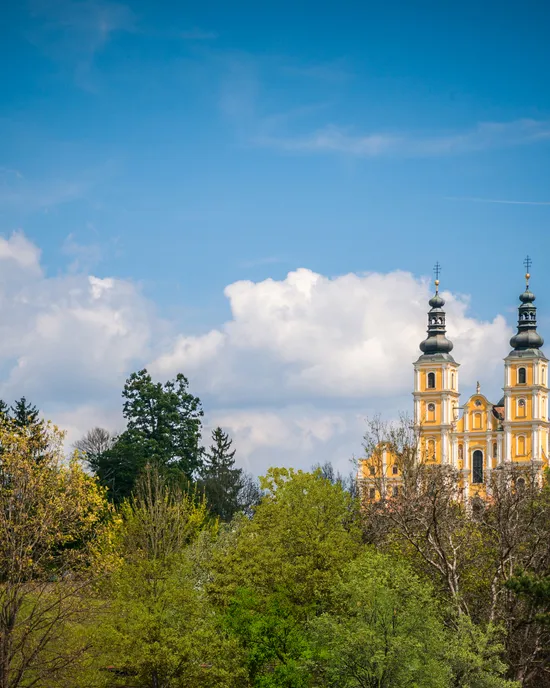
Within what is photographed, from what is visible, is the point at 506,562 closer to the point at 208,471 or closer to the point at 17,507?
the point at 17,507

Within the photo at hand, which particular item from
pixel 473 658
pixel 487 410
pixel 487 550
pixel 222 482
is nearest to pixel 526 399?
pixel 487 410

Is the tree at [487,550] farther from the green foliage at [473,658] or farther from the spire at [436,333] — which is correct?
the spire at [436,333]

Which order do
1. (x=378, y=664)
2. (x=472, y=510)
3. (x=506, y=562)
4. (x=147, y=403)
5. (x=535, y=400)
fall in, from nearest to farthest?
(x=378, y=664) → (x=506, y=562) → (x=472, y=510) → (x=147, y=403) → (x=535, y=400)

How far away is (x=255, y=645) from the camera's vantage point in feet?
105

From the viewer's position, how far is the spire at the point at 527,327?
375 feet

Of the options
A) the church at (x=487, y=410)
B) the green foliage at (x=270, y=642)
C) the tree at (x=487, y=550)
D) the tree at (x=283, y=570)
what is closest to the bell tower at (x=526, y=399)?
the church at (x=487, y=410)

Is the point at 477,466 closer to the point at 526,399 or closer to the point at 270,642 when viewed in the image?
the point at 526,399

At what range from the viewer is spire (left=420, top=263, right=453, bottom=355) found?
11825cm

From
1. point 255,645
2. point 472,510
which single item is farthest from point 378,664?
point 472,510

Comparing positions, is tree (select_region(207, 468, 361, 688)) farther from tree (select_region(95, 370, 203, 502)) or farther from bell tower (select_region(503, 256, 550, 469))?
bell tower (select_region(503, 256, 550, 469))

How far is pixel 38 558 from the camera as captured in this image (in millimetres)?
29234

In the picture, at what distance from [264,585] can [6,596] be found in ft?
29.4

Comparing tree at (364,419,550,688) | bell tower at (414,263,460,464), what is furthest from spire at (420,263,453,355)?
tree at (364,419,550,688)

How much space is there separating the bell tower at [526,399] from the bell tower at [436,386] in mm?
5890
